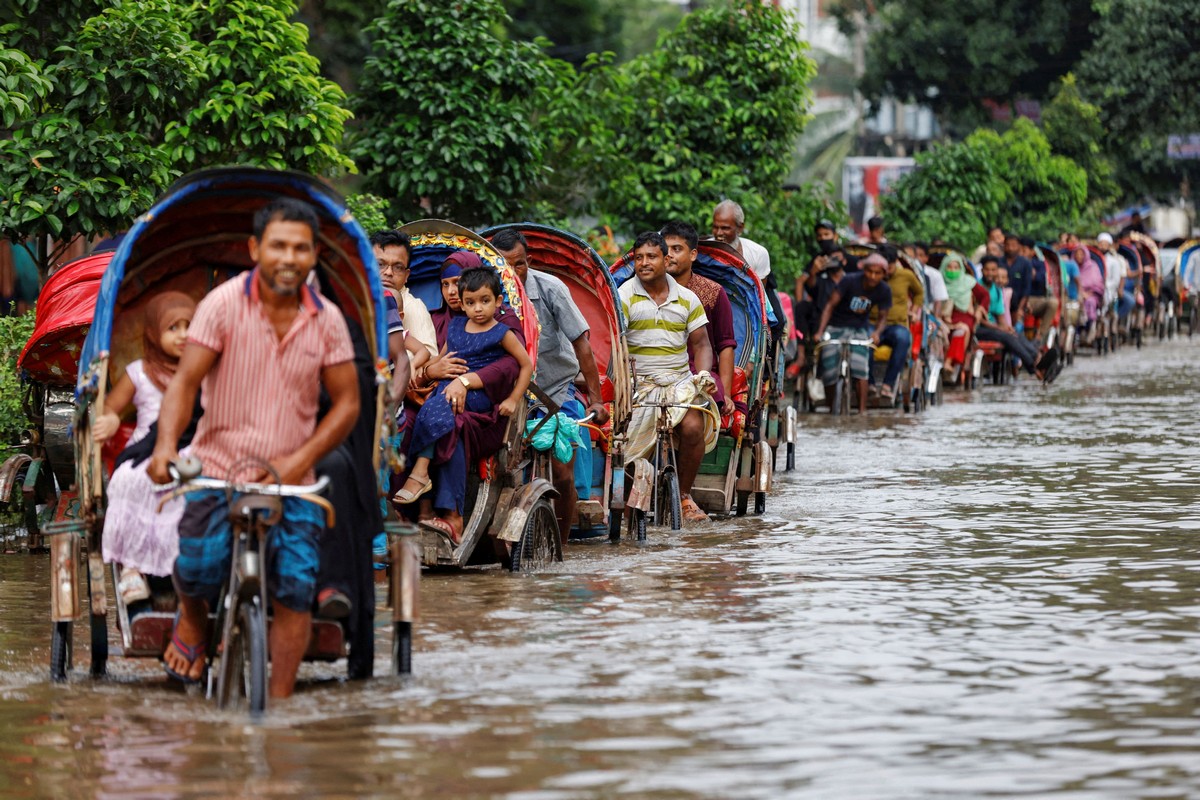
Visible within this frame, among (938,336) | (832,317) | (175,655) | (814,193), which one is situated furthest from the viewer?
(814,193)

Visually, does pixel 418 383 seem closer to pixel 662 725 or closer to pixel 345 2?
pixel 662 725

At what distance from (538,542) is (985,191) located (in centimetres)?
Answer: 2426

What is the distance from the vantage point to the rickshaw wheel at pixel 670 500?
12164 mm

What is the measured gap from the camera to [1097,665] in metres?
7.67

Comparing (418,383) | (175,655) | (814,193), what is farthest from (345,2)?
(175,655)

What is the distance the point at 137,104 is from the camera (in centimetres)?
1256

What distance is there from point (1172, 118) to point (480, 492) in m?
35.3

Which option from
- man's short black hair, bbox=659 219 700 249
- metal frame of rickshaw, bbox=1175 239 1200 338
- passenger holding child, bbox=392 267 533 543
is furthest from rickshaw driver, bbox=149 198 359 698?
metal frame of rickshaw, bbox=1175 239 1200 338

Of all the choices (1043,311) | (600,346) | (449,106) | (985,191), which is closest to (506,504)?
(600,346)

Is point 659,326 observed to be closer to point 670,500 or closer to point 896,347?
point 670,500

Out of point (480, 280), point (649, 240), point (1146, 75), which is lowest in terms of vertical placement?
point (480, 280)

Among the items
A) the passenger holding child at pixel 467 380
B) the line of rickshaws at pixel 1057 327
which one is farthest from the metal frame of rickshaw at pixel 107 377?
the line of rickshaws at pixel 1057 327

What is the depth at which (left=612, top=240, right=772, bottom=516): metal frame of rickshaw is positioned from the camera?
13125 mm

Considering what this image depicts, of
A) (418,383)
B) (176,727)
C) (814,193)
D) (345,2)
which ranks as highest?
(345,2)
